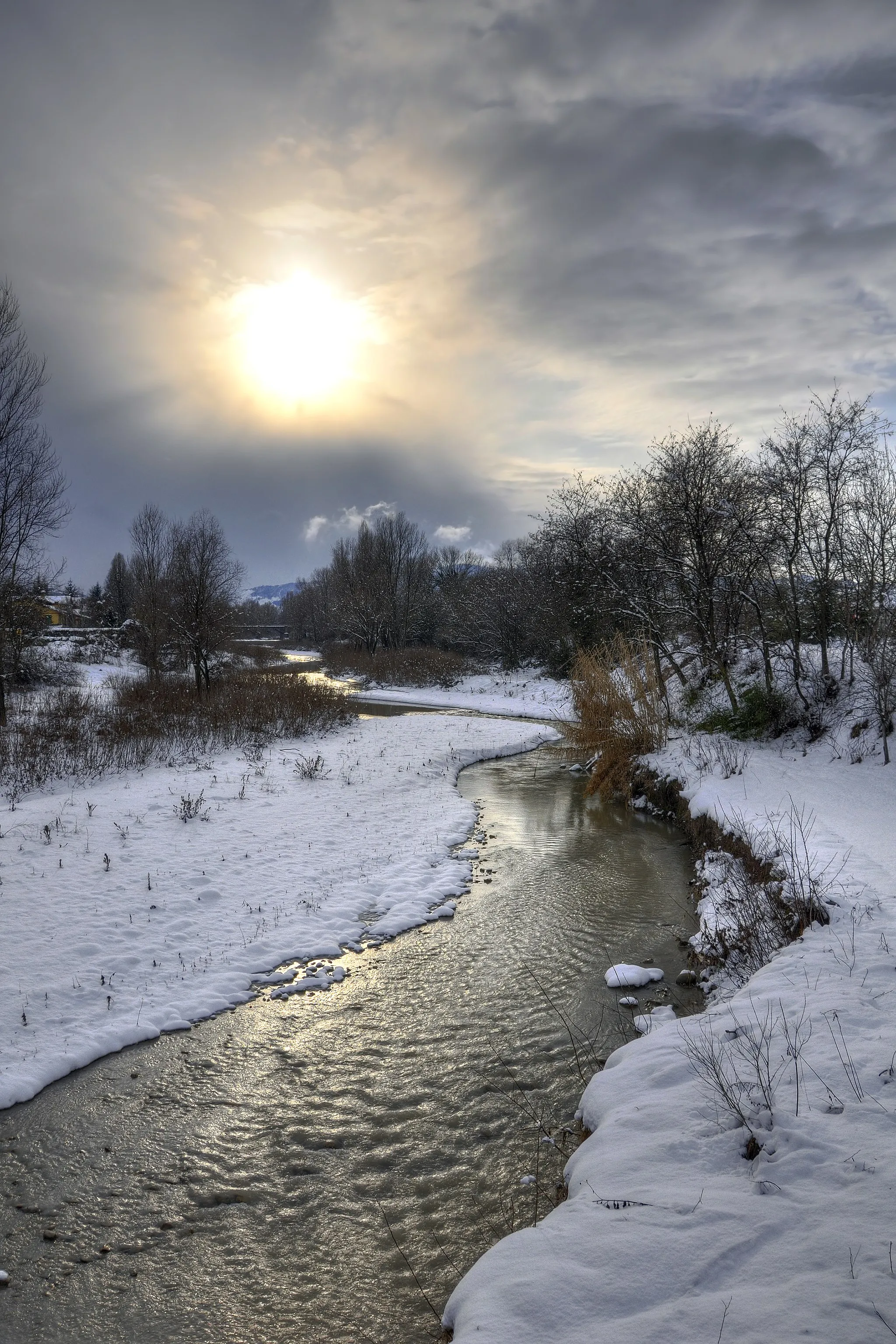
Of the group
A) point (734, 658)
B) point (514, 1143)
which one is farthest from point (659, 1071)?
point (734, 658)

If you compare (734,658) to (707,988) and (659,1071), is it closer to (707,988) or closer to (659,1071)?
(707,988)

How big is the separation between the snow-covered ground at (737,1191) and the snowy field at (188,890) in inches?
153

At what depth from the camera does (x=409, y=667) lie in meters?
40.9

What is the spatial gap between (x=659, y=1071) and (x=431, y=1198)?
65.5 inches

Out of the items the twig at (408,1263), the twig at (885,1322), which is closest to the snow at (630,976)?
the twig at (408,1263)

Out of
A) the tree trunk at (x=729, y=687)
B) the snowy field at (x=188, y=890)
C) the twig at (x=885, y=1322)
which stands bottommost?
the snowy field at (x=188, y=890)

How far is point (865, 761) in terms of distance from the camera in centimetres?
1143

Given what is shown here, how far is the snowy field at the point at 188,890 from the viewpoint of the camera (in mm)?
6242

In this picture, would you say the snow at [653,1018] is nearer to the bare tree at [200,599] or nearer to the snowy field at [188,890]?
the snowy field at [188,890]

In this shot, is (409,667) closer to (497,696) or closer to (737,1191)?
(497,696)

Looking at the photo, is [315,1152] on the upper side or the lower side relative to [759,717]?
lower

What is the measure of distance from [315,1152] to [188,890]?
4.72 metres

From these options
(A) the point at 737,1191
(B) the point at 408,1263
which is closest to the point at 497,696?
(B) the point at 408,1263

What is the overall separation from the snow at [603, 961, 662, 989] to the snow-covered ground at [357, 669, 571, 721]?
19292 mm
